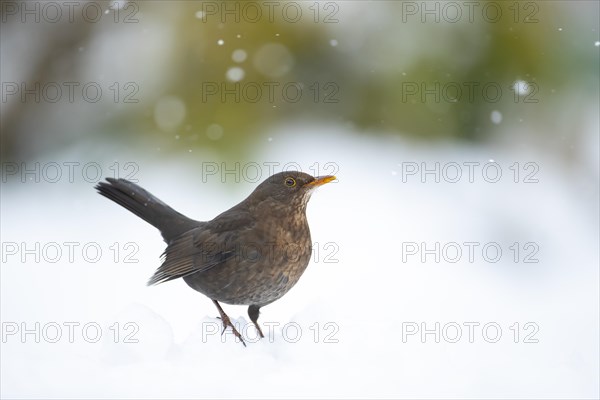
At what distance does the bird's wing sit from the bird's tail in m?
0.14

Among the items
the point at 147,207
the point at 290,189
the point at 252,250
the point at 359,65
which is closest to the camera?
the point at 252,250

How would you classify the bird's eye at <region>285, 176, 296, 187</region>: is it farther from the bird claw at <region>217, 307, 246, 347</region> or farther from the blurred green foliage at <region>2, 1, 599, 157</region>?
the blurred green foliage at <region>2, 1, 599, 157</region>

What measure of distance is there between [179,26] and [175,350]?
2998mm

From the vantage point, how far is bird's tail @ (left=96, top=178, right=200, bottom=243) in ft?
11.5

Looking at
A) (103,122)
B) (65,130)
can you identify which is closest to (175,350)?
(103,122)

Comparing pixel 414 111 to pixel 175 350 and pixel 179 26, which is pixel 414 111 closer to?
pixel 179 26

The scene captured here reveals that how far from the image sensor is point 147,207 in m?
3.54

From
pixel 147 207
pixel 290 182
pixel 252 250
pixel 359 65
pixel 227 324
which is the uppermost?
pixel 359 65

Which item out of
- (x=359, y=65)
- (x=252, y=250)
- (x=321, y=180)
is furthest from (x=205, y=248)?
(x=359, y=65)

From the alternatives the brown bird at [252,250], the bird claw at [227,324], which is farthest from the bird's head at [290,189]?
the bird claw at [227,324]

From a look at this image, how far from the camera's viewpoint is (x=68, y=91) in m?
5.70

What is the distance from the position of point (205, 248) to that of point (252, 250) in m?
0.23

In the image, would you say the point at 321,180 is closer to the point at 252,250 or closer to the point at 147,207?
the point at 252,250

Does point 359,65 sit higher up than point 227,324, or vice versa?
point 359,65
